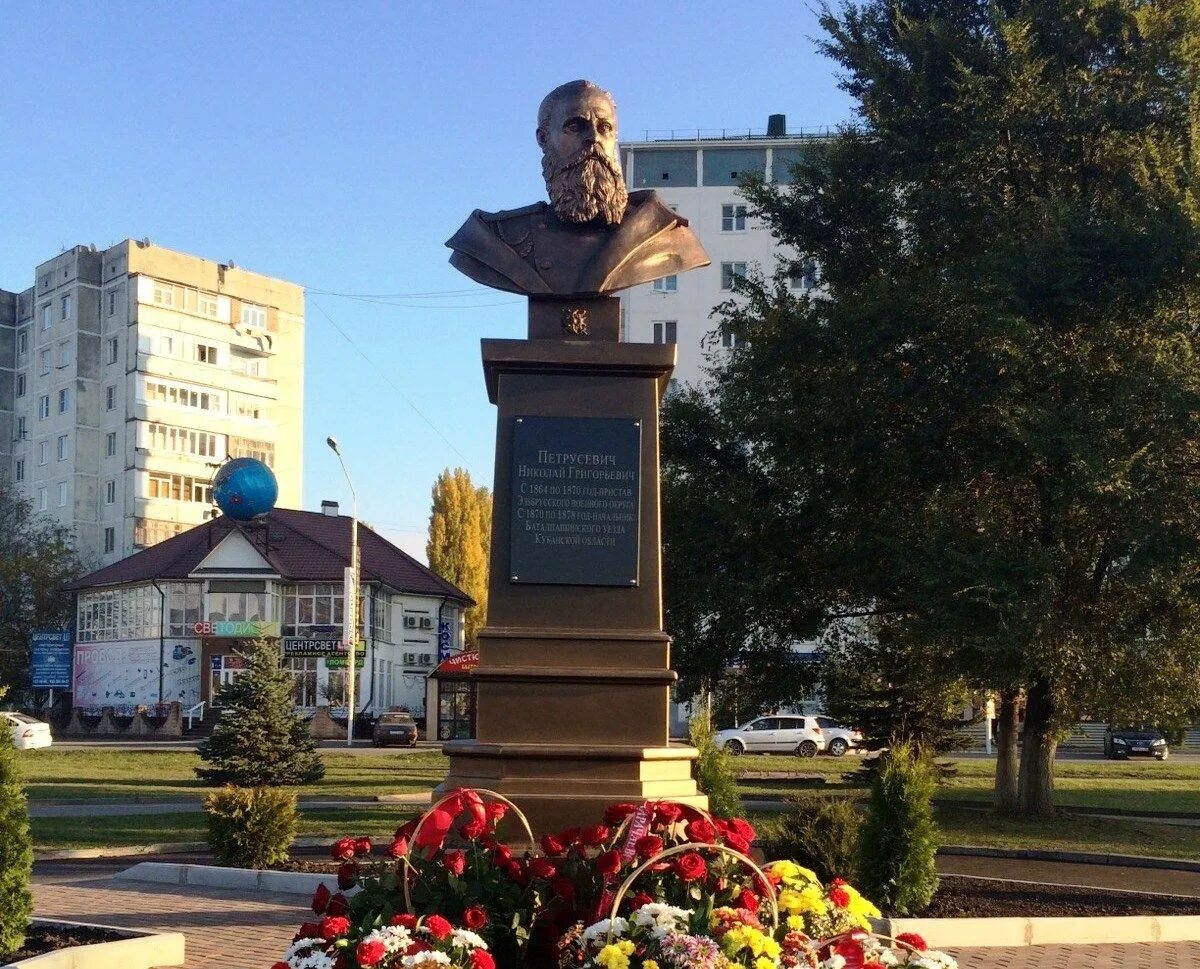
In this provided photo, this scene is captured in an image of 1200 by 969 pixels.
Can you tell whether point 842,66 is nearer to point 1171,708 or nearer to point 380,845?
point 1171,708

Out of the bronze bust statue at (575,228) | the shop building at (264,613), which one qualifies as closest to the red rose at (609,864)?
the bronze bust statue at (575,228)

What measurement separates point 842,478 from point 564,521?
14250 millimetres

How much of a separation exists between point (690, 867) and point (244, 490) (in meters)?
58.8

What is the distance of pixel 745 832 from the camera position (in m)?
6.47

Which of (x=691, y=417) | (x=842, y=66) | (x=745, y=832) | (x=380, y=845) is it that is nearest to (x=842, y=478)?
(x=691, y=417)

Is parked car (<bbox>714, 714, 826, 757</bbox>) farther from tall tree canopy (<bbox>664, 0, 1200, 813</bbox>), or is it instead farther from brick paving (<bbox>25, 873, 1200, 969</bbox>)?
brick paving (<bbox>25, 873, 1200, 969</bbox>)

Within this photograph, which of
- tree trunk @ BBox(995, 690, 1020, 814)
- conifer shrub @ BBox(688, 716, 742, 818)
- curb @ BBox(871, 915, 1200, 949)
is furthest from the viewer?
tree trunk @ BBox(995, 690, 1020, 814)

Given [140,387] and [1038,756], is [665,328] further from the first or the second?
[1038,756]

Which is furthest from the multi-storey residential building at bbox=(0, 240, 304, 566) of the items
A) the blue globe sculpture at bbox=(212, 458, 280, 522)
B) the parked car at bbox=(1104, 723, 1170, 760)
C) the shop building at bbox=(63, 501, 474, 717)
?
the parked car at bbox=(1104, 723, 1170, 760)

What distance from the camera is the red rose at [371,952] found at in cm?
545

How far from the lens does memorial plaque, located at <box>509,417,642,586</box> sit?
9.57 metres

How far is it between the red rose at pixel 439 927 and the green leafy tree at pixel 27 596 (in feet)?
231

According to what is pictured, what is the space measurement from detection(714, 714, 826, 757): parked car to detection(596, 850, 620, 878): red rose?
42.8 meters

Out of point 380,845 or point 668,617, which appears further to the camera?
point 668,617
